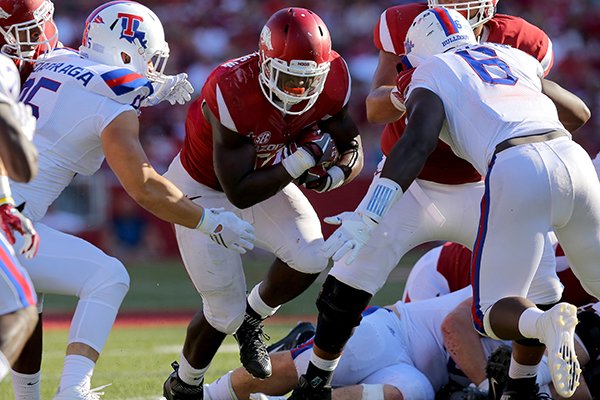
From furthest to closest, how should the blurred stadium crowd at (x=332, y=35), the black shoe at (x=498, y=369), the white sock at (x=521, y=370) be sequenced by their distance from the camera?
the blurred stadium crowd at (x=332, y=35), the black shoe at (x=498, y=369), the white sock at (x=521, y=370)

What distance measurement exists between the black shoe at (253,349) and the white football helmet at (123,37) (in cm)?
125

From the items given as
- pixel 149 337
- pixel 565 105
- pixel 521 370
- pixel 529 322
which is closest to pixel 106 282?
pixel 529 322

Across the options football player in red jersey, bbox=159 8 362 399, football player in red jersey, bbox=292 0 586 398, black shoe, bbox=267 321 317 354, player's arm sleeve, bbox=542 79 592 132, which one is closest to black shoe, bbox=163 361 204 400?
football player in red jersey, bbox=159 8 362 399

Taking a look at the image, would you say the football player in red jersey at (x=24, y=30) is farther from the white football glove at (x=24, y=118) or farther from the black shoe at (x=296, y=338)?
the black shoe at (x=296, y=338)

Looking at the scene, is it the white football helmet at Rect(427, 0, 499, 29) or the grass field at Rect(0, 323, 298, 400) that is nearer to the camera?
the white football helmet at Rect(427, 0, 499, 29)

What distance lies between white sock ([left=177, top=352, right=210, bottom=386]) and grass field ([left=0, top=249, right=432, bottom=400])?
1.01ft

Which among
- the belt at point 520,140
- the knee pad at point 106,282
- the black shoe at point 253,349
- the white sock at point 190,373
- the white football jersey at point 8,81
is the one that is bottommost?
the white sock at point 190,373

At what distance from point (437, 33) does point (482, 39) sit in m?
0.64

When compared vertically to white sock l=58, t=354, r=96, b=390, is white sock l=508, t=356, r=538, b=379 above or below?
below

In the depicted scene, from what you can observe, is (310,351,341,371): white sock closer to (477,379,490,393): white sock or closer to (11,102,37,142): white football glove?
(477,379,490,393): white sock

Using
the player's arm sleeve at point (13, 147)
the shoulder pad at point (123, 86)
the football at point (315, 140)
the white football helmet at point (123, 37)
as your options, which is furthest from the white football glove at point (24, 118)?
the football at point (315, 140)

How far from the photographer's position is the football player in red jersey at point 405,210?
4.12 m

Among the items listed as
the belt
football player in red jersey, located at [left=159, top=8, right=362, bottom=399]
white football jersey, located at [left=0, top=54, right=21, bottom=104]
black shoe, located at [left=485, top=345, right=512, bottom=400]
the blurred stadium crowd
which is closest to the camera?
white football jersey, located at [left=0, top=54, right=21, bottom=104]

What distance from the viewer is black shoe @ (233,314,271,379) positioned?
14.4 ft
